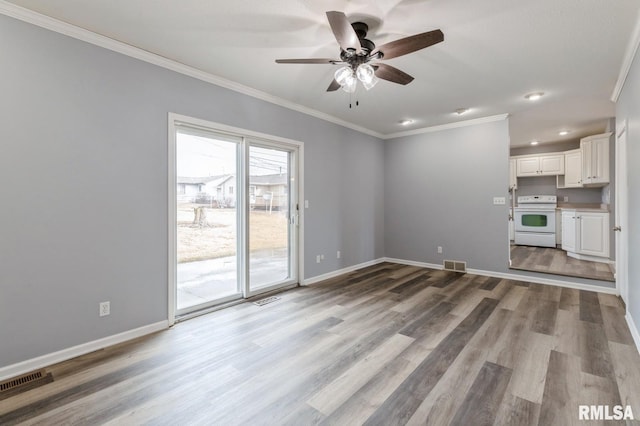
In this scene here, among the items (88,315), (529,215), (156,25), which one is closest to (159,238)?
(88,315)

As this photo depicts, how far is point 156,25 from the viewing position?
2.43 metres

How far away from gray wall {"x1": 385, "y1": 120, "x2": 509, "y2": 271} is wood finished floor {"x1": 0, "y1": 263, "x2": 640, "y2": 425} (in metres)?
1.70

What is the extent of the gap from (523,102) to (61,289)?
18.9 feet

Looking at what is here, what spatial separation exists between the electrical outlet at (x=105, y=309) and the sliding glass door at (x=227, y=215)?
55 centimetres

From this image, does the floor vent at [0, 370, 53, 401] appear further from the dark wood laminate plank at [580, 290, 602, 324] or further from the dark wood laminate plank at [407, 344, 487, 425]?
the dark wood laminate plank at [580, 290, 602, 324]

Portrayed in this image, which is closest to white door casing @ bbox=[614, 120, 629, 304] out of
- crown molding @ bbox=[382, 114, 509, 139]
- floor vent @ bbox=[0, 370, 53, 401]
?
crown molding @ bbox=[382, 114, 509, 139]

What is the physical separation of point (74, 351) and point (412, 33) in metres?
3.93

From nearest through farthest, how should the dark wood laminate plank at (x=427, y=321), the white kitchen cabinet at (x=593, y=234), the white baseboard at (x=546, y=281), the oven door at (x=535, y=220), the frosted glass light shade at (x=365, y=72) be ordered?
the frosted glass light shade at (x=365, y=72) → the dark wood laminate plank at (x=427, y=321) → the white baseboard at (x=546, y=281) → the white kitchen cabinet at (x=593, y=234) → the oven door at (x=535, y=220)

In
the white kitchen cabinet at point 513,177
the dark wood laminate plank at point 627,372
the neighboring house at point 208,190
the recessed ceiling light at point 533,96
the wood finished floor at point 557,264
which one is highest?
the recessed ceiling light at point 533,96

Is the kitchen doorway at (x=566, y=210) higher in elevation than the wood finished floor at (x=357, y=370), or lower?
higher

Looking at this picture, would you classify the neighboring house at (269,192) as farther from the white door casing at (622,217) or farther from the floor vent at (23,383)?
the white door casing at (622,217)

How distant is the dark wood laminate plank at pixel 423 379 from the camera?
1.76 m

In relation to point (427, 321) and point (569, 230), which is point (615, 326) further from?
point (569, 230)

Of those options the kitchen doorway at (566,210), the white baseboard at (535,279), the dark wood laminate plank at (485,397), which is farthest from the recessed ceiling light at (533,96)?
the dark wood laminate plank at (485,397)
